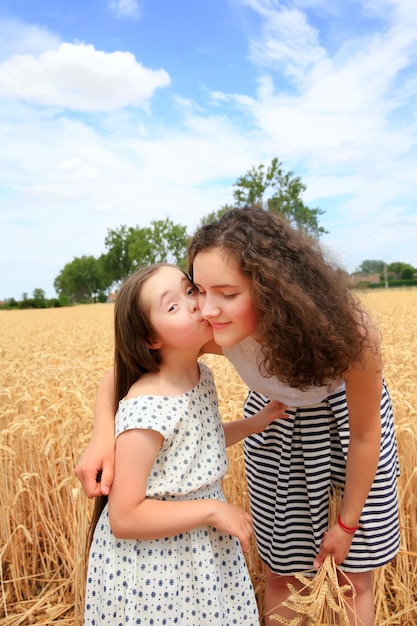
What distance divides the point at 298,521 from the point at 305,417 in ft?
1.33

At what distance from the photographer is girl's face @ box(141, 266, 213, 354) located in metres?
1.58

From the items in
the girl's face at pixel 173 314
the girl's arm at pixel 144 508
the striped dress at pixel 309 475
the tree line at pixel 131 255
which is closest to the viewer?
the girl's arm at pixel 144 508

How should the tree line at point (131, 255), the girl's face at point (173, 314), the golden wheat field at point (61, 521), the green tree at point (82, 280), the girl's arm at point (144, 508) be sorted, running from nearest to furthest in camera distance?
the girl's arm at point (144, 508) < the girl's face at point (173, 314) < the golden wheat field at point (61, 521) < the tree line at point (131, 255) < the green tree at point (82, 280)

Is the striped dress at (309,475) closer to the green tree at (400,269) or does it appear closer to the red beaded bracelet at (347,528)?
the red beaded bracelet at (347,528)

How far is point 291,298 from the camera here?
146 centimetres

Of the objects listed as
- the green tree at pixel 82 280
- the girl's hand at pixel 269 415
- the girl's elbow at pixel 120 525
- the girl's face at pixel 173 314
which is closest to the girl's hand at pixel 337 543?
the girl's hand at pixel 269 415

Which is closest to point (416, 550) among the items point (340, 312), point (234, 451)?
point (234, 451)

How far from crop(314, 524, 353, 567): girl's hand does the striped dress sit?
12 centimetres

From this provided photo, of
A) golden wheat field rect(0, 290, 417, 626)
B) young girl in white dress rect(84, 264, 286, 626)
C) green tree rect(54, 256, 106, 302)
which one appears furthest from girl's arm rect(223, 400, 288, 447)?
green tree rect(54, 256, 106, 302)

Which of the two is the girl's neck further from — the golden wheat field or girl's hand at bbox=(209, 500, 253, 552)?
the golden wheat field

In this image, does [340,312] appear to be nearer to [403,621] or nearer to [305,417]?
[305,417]

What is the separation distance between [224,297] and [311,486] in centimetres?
79

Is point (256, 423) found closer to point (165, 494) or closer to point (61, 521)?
point (165, 494)

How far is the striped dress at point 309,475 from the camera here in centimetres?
182
